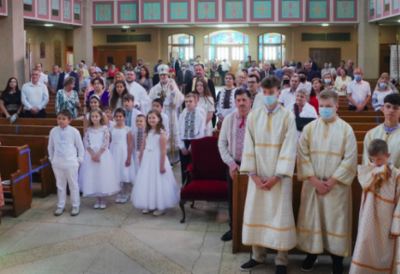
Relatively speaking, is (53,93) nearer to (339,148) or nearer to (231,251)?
(231,251)

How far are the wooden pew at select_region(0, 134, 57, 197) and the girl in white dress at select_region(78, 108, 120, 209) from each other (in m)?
0.81

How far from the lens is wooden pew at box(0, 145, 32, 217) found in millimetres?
5915

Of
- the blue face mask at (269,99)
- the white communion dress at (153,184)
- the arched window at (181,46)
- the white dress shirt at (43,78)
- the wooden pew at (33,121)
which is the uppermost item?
the arched window at (181,46)

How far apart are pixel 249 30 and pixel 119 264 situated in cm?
1934

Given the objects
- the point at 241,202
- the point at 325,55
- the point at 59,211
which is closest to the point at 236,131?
the point at 241,202

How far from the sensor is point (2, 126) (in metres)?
7.67

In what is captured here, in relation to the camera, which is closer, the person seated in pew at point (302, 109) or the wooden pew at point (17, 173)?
the person seated in pew at point (302, 109)

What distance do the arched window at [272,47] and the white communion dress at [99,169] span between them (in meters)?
17.4

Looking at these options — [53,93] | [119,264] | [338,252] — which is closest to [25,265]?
[119,264]

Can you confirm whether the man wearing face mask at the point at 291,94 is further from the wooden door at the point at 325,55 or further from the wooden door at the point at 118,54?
the wooden door at the point at 118,54

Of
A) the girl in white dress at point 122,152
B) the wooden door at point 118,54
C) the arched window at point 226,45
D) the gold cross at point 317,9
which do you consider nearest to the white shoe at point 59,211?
the girl in white dress at point 122,152

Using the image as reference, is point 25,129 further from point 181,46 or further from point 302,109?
point 181,46

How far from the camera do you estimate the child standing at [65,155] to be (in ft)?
19.5

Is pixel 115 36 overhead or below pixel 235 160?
overhead
